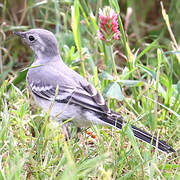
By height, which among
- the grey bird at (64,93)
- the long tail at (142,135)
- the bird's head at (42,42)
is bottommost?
the long tail at (142,135)

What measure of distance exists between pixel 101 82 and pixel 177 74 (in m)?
1.02

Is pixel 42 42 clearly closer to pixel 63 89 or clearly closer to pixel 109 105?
pixel 63 89

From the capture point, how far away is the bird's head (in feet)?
14.6

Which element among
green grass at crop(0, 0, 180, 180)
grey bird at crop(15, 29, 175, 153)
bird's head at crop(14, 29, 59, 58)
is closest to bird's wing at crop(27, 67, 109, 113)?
grey bird at crop(15, 29, 175, 153)

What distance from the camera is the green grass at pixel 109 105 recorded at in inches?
118

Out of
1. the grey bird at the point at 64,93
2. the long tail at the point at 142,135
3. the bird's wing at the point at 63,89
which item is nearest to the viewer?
the long tail at the point at 142,135

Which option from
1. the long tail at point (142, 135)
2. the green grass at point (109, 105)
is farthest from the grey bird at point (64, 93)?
the green grass at point (109, 105)

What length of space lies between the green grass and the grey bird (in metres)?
0.12

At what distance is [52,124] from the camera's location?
2883 millimetres

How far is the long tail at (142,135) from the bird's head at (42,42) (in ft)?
4.05

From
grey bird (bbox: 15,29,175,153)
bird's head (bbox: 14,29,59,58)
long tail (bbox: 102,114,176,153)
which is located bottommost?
long tail (bbox: 102,114,176,153)

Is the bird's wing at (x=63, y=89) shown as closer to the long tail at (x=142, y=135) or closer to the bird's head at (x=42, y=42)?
the long tail at (x=142, y=135)

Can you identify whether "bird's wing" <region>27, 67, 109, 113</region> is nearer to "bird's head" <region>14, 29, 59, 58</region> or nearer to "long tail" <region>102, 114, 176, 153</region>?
"long tail" <region>102, 114, 176, 153</region>

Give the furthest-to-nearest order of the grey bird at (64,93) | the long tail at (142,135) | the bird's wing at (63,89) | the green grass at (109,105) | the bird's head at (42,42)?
the bird's head at (42,42)
the bird's wing at (63,89)
the grey bird at (64,93)
the long tail at (142,135)
the green grass at (109,105)
